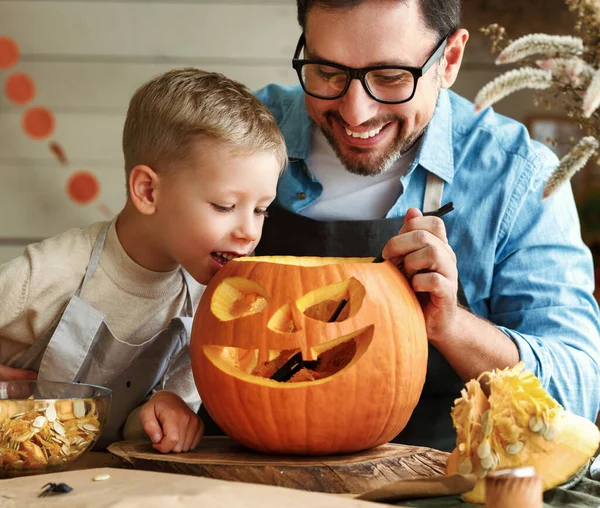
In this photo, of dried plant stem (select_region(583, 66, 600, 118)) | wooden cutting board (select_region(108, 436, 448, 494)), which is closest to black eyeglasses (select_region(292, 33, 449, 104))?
dried plant stem (select_region(583, 66, 600, 118))

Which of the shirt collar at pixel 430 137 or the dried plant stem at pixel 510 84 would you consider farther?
the shirt collar at pixel 430 137

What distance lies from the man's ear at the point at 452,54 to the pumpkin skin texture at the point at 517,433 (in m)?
0.87

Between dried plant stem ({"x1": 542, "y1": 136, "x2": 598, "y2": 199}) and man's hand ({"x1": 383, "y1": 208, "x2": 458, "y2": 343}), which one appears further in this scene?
man's hand ({"x1": 383, "y1": 208, "x2": 458, "y2": 343})

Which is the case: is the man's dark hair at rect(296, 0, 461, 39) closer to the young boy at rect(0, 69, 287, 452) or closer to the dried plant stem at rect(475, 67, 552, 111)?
the young boy at rect(0, 69, 287, 452)

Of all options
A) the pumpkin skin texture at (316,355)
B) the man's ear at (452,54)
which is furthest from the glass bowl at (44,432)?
the man's ear at (452,54)

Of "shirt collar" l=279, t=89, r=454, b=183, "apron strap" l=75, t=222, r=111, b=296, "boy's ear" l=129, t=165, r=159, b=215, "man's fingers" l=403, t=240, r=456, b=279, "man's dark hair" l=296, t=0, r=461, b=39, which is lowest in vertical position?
"apron strap" l=75, t=222, r=111, b=296


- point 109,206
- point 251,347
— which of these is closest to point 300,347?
point 251,347

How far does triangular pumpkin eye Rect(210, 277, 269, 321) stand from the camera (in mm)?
1108

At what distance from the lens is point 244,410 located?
107cm

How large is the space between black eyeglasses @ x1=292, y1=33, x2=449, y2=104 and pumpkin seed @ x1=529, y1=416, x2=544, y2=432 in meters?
0.74

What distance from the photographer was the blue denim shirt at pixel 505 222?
4.96ft

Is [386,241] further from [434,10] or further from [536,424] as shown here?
[536,424]

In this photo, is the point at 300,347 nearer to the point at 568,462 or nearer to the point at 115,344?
the point at 568,462

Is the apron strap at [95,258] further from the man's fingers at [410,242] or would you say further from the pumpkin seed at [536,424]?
the pumpkin seed at [536,424]
